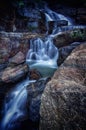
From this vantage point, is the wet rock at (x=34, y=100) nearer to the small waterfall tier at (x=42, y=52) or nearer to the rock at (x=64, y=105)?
the rock at (x=64, y=105)

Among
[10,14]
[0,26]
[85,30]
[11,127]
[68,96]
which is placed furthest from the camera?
[10,14]

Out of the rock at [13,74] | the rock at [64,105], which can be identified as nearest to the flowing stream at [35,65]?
the rock at [13,74]

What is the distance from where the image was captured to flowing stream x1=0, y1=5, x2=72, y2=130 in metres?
5.34

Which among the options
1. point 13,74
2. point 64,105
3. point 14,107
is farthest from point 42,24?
point 64,105

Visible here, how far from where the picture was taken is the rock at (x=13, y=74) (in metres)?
6.16

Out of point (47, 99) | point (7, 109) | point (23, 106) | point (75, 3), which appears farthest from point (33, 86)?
point (75, 3)

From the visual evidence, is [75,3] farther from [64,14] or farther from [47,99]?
[47,99]

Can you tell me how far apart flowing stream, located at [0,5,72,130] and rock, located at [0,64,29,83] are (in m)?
0.24

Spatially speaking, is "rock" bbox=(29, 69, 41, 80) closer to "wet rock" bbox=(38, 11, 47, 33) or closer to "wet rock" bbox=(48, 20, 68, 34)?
"wet rock" bbox=(48, 20, 68, 34)

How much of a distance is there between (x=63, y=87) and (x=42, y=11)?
10.6 metres

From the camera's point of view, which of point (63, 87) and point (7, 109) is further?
point (7, 109)

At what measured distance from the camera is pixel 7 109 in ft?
18.4

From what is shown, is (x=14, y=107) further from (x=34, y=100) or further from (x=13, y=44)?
(x=13, y=44)

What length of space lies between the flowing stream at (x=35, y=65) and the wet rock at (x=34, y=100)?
341 millimetres
